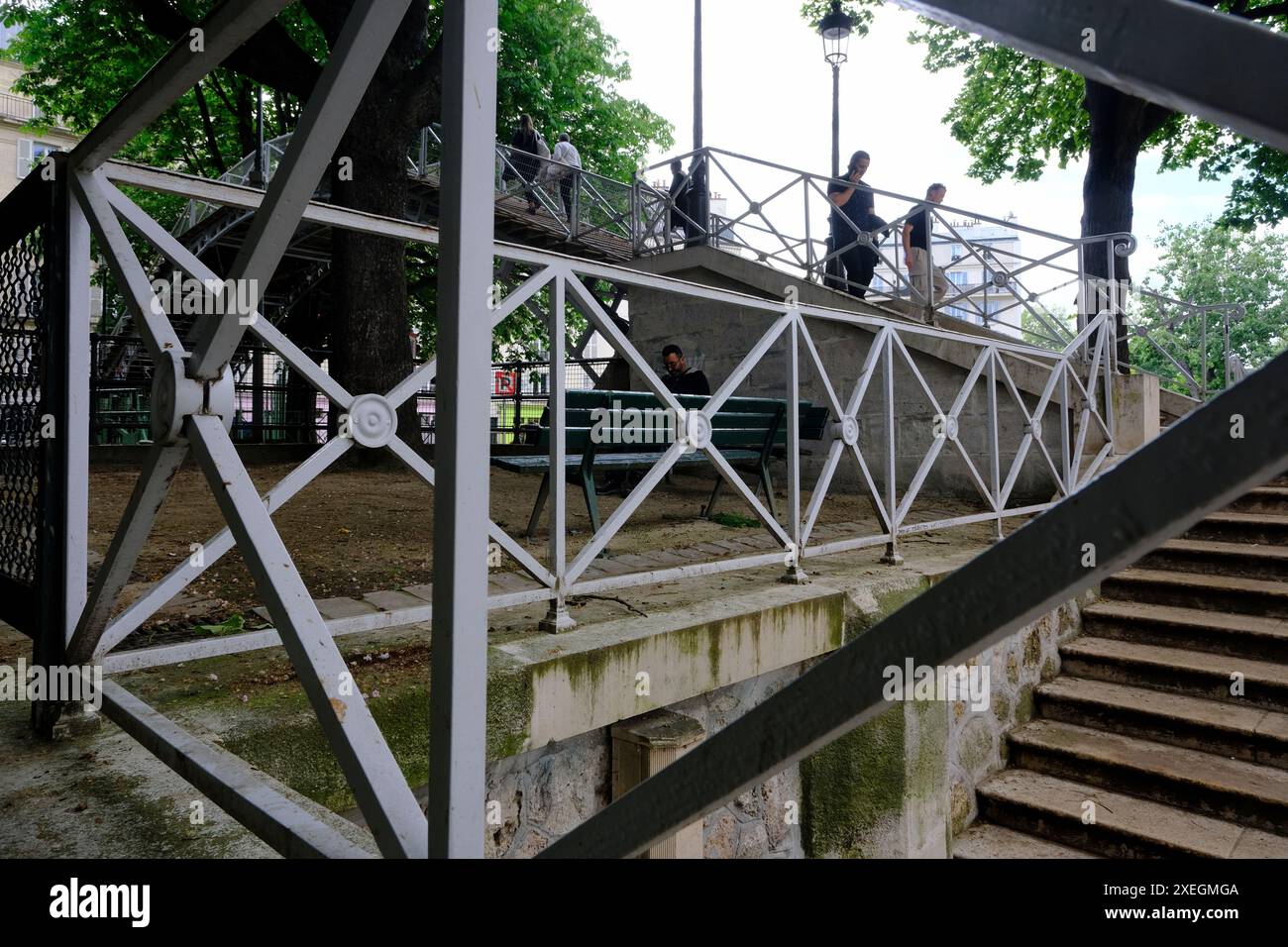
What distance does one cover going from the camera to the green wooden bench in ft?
14.1

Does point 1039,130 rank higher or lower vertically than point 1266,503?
higher

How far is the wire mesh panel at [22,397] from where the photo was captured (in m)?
2.21

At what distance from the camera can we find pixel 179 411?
1747 mm

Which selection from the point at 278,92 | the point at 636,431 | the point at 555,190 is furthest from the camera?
the point at 555,190

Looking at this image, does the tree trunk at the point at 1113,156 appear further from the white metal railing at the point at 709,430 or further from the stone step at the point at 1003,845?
the stone step at the point at 1003,845

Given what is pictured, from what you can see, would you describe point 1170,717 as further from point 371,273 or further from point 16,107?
point 16,107

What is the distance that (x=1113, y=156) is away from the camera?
33.5 ft

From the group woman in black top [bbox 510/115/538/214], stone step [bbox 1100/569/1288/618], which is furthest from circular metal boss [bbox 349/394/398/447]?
woman in black top [bbox 510/115/538/214]

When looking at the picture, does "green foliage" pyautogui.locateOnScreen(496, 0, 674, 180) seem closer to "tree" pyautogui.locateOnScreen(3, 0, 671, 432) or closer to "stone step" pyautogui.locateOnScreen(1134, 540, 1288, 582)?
"tree" pyautogui.locateOnScreen(3, 0, 671, 432)

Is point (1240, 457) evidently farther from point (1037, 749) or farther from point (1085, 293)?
point (1085, 293)

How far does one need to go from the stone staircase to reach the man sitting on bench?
3.46m

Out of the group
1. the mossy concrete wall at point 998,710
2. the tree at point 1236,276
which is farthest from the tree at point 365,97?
the tree at point 1236,276

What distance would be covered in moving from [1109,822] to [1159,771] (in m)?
0.41

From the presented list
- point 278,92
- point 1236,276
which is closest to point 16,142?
point 278,92
